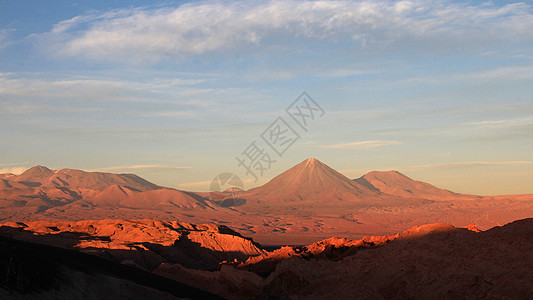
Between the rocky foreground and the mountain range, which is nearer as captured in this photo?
the rocky foreground

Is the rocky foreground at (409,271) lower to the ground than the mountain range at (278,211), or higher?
higher

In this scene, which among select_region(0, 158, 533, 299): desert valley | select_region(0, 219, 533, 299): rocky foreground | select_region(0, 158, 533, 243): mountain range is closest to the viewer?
select_region(0, 219, 533, 299): rocky foreground

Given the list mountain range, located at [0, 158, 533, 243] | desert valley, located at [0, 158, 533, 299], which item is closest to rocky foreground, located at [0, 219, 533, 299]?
desert valley, located at [0, 158, 533, 299]

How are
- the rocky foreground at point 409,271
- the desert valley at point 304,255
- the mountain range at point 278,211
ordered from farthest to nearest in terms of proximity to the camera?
the mountain range at point 278,211
the desert valley at point 304,255
the rocky foreground at point 409,271

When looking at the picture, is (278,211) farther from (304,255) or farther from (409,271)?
(409,271)

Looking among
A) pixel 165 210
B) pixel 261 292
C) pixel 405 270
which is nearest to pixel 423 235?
pixel 405 270

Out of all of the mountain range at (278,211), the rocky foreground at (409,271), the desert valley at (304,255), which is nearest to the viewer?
the rocky foreground at (409,271)

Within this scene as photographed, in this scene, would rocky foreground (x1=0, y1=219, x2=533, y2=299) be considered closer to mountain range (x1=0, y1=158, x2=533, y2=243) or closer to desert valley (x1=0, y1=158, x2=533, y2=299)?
desert valley (x1=0, y1=158, x2=533, y2=299)

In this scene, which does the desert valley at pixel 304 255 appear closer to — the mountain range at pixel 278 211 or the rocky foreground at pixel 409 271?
the rocky foreground at pixel 409 271

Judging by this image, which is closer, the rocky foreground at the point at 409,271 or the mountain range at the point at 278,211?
the rocky foreground at the point at 409,271

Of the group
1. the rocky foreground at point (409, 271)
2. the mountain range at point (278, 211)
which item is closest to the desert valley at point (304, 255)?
A: the rocky foreground at point (409, 271)

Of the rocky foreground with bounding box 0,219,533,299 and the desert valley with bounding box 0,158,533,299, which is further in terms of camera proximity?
the desert valley with bounding box 0,158,533,299

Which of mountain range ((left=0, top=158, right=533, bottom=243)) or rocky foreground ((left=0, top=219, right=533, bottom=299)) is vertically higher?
rocky foreground ((left=0, top=219, right=533, bottom=299))

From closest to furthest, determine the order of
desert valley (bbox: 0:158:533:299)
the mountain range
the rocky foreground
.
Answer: the rocky foreground → desert valley (bbox: 0:158:533:299) → the mountain range
